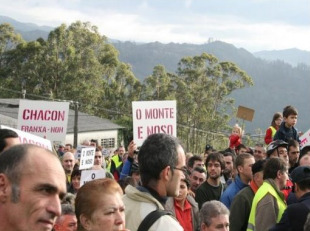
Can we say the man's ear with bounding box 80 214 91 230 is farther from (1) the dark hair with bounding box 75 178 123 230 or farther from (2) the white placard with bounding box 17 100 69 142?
(2) the white placard with bounding box 17 100 69 142

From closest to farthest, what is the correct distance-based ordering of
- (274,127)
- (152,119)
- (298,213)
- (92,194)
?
(92,194)
(298,213)
(152,119)
(274,127)

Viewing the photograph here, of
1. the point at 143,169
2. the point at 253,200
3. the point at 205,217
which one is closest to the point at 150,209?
the point at 143,169

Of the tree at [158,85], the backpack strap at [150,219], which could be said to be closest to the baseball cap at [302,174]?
the backpack strap at [150,219]

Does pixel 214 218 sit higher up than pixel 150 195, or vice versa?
pixel 150 195

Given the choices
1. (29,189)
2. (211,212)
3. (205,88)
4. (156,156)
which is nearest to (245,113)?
(211,212)

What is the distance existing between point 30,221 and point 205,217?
3.13 m

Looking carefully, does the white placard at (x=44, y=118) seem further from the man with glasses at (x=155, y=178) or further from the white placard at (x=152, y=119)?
the man with glasses at (x=155, y=178)

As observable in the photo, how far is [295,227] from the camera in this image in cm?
526

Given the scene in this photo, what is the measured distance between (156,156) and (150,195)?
10.0 inches

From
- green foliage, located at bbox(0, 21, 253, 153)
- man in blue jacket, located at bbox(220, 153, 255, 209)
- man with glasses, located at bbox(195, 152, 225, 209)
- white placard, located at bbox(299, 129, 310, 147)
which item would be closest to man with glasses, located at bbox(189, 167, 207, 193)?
man with glasses, located at bbox(195, 152, 225, 209)

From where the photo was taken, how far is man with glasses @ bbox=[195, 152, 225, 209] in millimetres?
7504

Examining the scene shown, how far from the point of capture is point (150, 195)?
369 centimetres

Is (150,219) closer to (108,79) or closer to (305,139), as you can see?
(305,139)

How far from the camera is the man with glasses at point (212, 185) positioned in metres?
7.50
